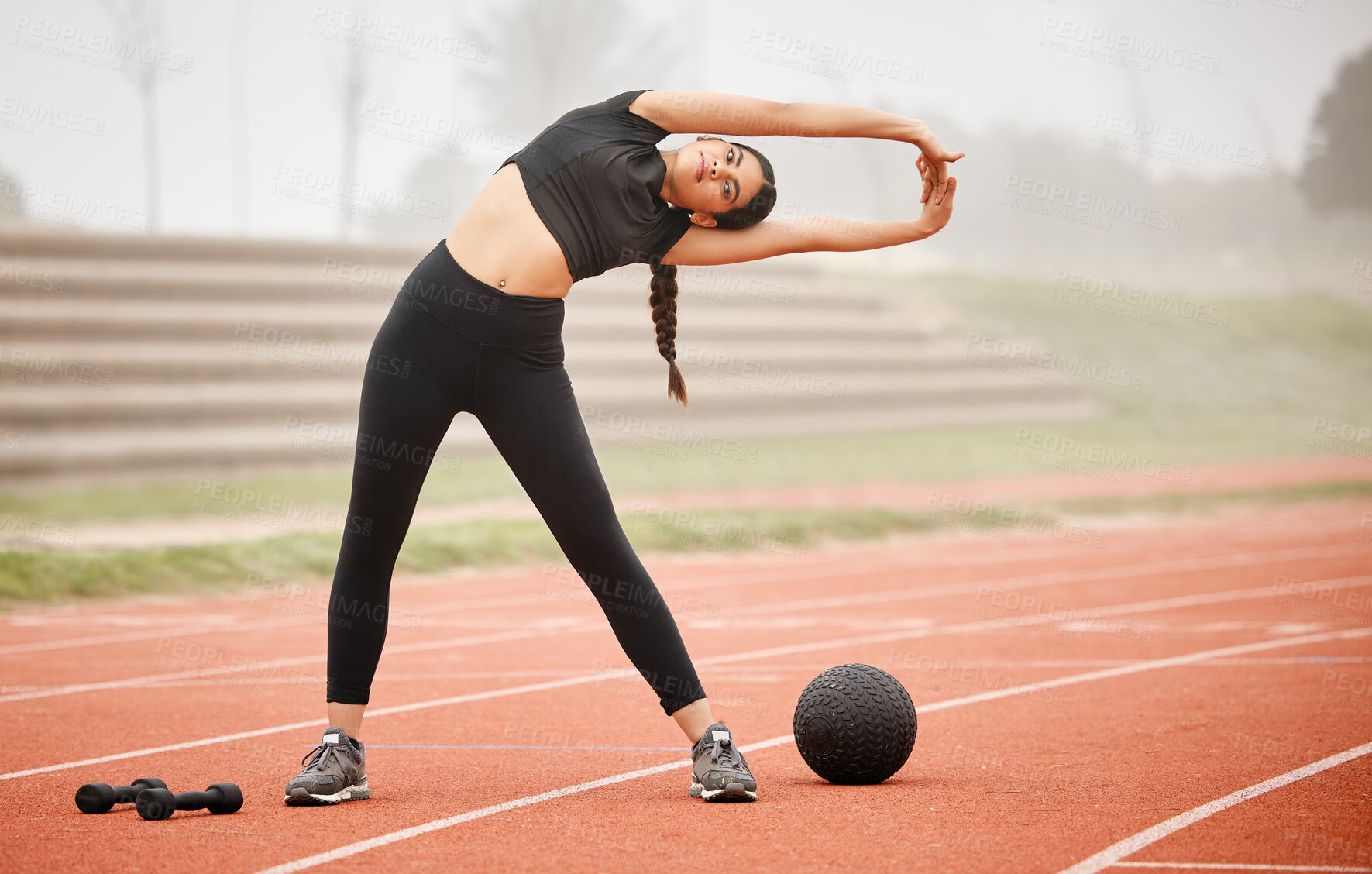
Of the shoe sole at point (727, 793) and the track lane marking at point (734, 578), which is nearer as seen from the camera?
the shoe sole at point (727, 793)

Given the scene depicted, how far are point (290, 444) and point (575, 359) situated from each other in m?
7.48

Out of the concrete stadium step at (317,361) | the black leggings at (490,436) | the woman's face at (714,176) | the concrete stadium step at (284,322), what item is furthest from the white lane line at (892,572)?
the concrete stadium step at (317,361)

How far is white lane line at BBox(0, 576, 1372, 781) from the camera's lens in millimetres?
5047

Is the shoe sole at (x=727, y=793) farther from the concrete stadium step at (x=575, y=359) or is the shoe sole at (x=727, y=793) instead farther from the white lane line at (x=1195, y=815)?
the concrete stadium step at (x=575, y=359)

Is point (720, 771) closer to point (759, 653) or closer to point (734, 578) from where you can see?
point (759, 653)

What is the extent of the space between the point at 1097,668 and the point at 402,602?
642 centimetres

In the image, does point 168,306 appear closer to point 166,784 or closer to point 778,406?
point 778,406

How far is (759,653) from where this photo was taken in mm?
8156

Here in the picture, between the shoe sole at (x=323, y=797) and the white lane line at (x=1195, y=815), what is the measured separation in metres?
2.13

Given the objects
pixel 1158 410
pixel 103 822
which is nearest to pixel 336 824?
pixel 103 822

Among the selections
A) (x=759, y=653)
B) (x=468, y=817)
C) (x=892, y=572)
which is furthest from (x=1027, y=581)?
(x=468, y=817)

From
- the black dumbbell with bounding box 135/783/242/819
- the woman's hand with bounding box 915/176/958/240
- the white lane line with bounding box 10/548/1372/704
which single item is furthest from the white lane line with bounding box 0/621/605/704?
the woman's hand with bounding box 915/176/958/240

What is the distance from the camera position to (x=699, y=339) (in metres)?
30.9

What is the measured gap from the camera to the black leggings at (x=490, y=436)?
Result: 3777mm
